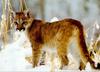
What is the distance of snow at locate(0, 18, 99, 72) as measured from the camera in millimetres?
2090

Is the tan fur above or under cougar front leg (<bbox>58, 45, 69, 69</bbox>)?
above

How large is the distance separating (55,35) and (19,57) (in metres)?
0.23

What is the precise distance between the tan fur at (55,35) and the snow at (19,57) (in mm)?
30

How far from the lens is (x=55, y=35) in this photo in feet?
6.87

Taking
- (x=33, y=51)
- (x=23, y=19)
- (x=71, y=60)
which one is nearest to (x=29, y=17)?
(x=23, y=19)

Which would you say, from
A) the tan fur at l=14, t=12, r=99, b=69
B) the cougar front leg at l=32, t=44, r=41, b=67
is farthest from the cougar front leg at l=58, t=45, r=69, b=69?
the cougar front leg at l=32, t=44, r=41, b=67

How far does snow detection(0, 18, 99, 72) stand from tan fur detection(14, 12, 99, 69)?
0.03 m

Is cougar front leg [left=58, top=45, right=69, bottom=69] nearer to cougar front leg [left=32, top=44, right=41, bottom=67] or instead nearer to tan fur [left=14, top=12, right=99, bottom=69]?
tan fur [left=14, top=12, right=99, bottom=69]

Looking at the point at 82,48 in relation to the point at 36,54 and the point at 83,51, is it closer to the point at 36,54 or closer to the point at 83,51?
the point at 83,51

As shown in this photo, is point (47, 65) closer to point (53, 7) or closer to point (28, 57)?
point (28, 57)

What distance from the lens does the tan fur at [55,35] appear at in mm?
2078

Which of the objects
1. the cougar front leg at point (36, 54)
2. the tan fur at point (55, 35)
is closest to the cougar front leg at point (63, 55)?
the tan fur at point (55, 35)

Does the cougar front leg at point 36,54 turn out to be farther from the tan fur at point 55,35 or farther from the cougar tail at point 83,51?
the cougar tail at point 83,51

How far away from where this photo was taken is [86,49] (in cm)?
210
